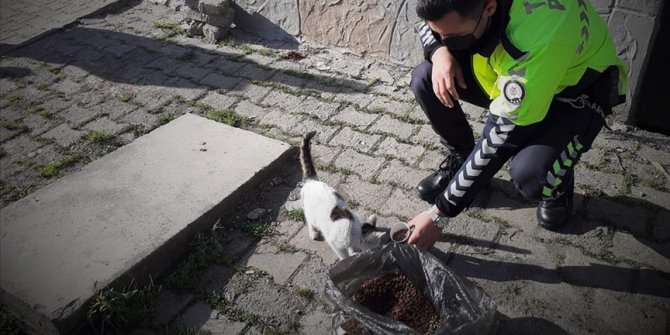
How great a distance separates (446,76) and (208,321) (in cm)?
204

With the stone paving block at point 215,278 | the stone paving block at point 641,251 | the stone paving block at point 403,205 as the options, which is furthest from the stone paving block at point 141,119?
the stone paving block at point 641,251

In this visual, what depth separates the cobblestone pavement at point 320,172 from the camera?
277 cm

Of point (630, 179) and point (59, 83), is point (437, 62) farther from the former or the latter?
point (59, 83)

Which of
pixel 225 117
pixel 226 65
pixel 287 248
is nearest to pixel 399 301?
pixel 287 248

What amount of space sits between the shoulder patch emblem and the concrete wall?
199 centimetres

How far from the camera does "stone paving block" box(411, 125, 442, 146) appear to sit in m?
4.02

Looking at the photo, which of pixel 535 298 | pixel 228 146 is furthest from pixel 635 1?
pixel 228 146

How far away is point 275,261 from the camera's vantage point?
3.11m

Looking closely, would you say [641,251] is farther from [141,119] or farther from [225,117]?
[141,119]

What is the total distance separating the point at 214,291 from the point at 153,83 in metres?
3.04

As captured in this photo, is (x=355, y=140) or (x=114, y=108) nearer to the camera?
(x=355, y=140)

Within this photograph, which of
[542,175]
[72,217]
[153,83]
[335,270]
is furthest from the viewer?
[153,83]

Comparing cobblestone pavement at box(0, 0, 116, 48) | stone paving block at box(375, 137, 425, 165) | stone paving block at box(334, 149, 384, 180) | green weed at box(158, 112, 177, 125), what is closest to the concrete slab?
green weed at box(158, 112, 177, 125)

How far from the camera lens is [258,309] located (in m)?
2.80
